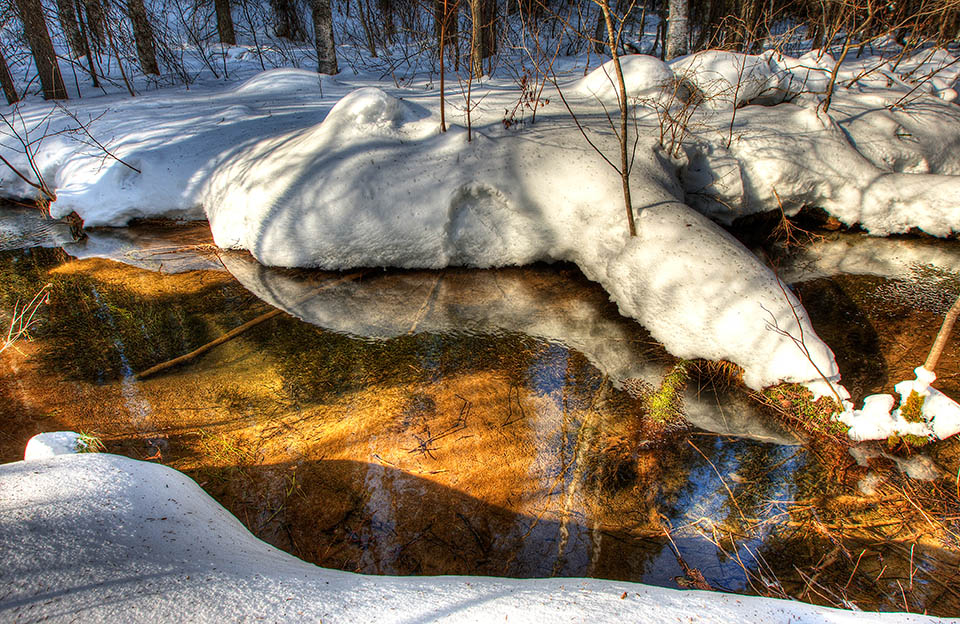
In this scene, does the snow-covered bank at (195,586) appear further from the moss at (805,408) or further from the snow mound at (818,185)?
the snow mound at (818,185)

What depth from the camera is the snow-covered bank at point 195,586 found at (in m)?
1.36

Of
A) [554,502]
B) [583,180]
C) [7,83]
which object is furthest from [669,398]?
[7,83]

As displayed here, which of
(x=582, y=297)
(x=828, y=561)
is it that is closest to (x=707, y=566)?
(x=828, y=561)

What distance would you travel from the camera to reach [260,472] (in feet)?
9.41

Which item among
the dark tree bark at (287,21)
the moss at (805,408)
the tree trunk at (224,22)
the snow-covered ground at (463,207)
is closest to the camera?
the snow-covered ground at (463,207)

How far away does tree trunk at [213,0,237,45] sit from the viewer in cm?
1221

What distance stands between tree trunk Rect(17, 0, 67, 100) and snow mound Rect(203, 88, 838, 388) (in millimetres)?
4501

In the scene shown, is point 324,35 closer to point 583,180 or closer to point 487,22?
point 487,22

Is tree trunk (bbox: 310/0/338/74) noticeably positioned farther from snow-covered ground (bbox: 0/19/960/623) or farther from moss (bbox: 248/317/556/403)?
moss (bbox: 248/317/556/403)

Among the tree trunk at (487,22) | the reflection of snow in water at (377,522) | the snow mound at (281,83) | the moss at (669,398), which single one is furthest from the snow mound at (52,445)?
the tree trunk at (487,22)

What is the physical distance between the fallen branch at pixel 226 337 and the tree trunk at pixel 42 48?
19.9ft

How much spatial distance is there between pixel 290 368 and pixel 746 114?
17.9ft

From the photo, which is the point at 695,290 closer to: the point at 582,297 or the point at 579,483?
the point at 582,297

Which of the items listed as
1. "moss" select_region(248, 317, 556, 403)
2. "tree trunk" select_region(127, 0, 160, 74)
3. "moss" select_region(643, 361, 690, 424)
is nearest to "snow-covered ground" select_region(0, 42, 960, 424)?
"moss" select_region(643, 361, 690, 424)
